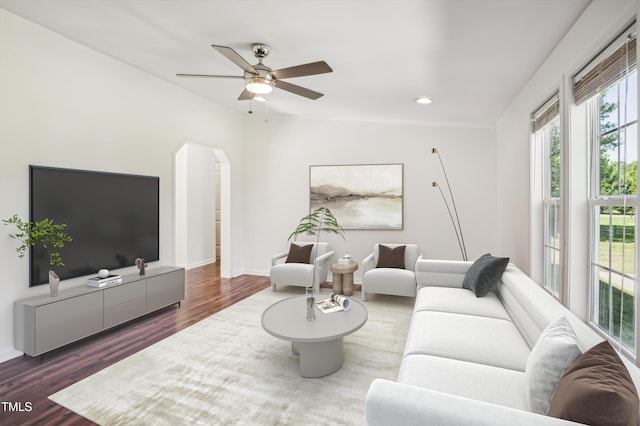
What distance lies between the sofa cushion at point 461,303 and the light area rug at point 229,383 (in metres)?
0.49

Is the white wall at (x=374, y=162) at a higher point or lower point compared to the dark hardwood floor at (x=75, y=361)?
higher

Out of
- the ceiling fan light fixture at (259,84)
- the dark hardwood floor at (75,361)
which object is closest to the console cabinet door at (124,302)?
the dark hardwood floor at (75,361)

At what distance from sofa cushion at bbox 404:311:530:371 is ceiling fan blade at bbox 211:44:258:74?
7.78ft

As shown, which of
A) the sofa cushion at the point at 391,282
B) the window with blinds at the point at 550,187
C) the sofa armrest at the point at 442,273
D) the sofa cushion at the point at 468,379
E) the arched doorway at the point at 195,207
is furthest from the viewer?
the arched doorway at the point at 195,207

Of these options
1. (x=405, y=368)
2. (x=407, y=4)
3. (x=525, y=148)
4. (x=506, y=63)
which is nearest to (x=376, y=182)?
(x=525, y=148)

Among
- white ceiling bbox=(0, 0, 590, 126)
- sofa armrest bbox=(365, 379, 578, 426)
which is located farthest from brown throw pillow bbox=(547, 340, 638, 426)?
white ceiling bbox=(0, 0, 590, 126)

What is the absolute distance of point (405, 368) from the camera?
1909 millimetres

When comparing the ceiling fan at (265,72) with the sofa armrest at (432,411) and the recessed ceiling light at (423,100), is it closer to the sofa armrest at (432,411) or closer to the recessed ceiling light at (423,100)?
the recessed ceiling light at (423,100)

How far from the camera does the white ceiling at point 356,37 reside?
2.16m

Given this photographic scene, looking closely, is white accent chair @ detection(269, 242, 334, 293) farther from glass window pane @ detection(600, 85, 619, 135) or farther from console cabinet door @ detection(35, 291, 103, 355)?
glass window pane @ detection(600, 85, 619, 135)

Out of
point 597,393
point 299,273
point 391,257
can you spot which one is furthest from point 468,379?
point 299,273

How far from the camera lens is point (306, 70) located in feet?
8.75

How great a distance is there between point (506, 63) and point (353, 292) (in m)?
3.47

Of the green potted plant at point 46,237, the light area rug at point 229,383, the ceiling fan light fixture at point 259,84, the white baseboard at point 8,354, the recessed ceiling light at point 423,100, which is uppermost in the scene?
the recessed ceiling light at point 423,100
